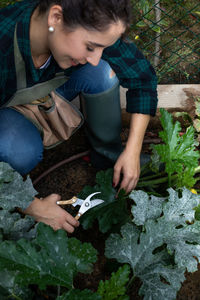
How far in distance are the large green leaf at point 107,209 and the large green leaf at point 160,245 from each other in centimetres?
11

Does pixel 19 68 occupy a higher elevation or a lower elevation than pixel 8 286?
higher

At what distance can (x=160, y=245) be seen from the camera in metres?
1.22

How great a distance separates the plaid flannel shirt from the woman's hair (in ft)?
0.78

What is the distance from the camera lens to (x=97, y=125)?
166 cm

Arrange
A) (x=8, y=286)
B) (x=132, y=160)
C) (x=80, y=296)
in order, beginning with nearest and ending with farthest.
A: (x=80, y=296) < (x=8, y=286) < (x=132, y=160)

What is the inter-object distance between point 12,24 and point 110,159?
0.83m

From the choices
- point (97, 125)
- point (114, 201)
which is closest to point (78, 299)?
point (114, 201)

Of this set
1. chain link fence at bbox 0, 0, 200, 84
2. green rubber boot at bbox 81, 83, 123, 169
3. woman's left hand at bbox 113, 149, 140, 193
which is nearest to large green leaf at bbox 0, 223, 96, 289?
woman's left hand at bbox 113, 149, 140, 193

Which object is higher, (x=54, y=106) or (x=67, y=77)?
(x=67, y=77)

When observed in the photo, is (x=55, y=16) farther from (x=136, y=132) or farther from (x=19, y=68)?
(x=136, y=132)

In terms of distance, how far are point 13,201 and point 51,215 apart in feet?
0.67

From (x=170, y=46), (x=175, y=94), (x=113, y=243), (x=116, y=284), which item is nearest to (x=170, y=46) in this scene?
(x=170, y=46)

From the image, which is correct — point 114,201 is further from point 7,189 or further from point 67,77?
point 67,77

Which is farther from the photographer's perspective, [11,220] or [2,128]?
[2,128]
